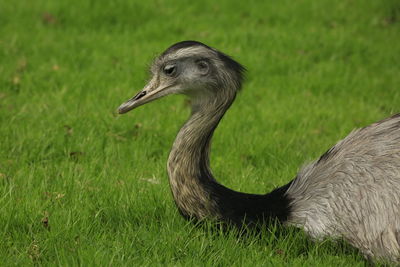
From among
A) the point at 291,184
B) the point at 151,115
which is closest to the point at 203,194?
the point at 291,184

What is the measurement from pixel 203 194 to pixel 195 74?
0.78 metres

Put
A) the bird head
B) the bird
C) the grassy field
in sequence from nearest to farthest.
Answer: the bird
the grassy field
the bird head

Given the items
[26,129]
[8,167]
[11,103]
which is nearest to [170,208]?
[8,167]

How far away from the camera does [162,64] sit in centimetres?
480

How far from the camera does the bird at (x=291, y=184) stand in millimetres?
4305

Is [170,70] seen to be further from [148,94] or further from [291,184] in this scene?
[291,184]

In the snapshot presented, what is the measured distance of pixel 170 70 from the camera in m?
4.80

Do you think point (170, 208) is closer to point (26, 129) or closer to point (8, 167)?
point (8, 167)

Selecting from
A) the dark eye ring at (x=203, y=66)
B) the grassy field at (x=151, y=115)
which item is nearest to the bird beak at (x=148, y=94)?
the dark eye ring at (x=203, y=66)

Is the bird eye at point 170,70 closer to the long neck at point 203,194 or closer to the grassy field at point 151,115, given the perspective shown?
the long neck at point 203,194

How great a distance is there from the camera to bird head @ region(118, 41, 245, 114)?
4707mm

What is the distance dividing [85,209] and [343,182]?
173 cm

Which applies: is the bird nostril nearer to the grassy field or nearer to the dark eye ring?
the dark eye ring

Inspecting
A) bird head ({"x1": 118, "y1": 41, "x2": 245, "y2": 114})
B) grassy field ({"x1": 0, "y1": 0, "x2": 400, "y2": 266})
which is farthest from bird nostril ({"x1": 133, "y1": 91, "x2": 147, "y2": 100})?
grassy field ({"x1": 0, "y1": 0, "x2": 400, "y2": 266})
